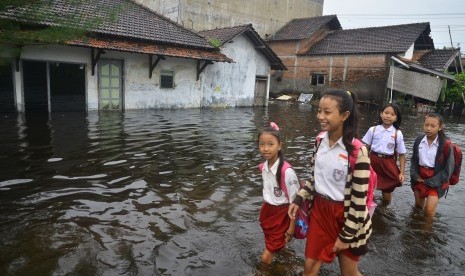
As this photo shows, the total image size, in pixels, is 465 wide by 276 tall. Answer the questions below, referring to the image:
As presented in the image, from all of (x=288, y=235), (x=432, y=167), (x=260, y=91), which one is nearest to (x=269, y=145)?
(x=288, y=235)

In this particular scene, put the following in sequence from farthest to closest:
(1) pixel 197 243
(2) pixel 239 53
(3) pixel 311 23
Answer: (3) pixel 311 23 → (2) pixel 239 53 → (1) pixel 197 243

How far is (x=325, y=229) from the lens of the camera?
99.3 inches

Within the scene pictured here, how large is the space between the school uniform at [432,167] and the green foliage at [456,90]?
2273cm

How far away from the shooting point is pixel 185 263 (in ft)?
10.9

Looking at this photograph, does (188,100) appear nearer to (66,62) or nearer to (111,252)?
(66,62)

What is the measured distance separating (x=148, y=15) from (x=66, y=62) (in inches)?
239

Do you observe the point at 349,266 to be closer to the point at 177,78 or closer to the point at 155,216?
the point at 155,216

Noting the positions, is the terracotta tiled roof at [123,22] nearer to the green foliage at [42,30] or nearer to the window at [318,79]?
the green foliage at [42,30]

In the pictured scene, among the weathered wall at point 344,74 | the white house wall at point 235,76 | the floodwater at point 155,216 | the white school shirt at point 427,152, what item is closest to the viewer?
the floodwater at point 155,216

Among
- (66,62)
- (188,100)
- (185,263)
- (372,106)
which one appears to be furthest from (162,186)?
(372,106)

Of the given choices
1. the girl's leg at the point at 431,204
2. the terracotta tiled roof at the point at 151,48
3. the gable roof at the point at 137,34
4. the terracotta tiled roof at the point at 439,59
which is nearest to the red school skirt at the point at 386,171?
the girl's leg at the point at 431,204

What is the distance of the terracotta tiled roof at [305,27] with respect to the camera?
29536mm

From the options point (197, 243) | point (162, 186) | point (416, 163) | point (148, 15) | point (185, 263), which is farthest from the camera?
point (148, 15)

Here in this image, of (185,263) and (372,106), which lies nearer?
(185,263)
